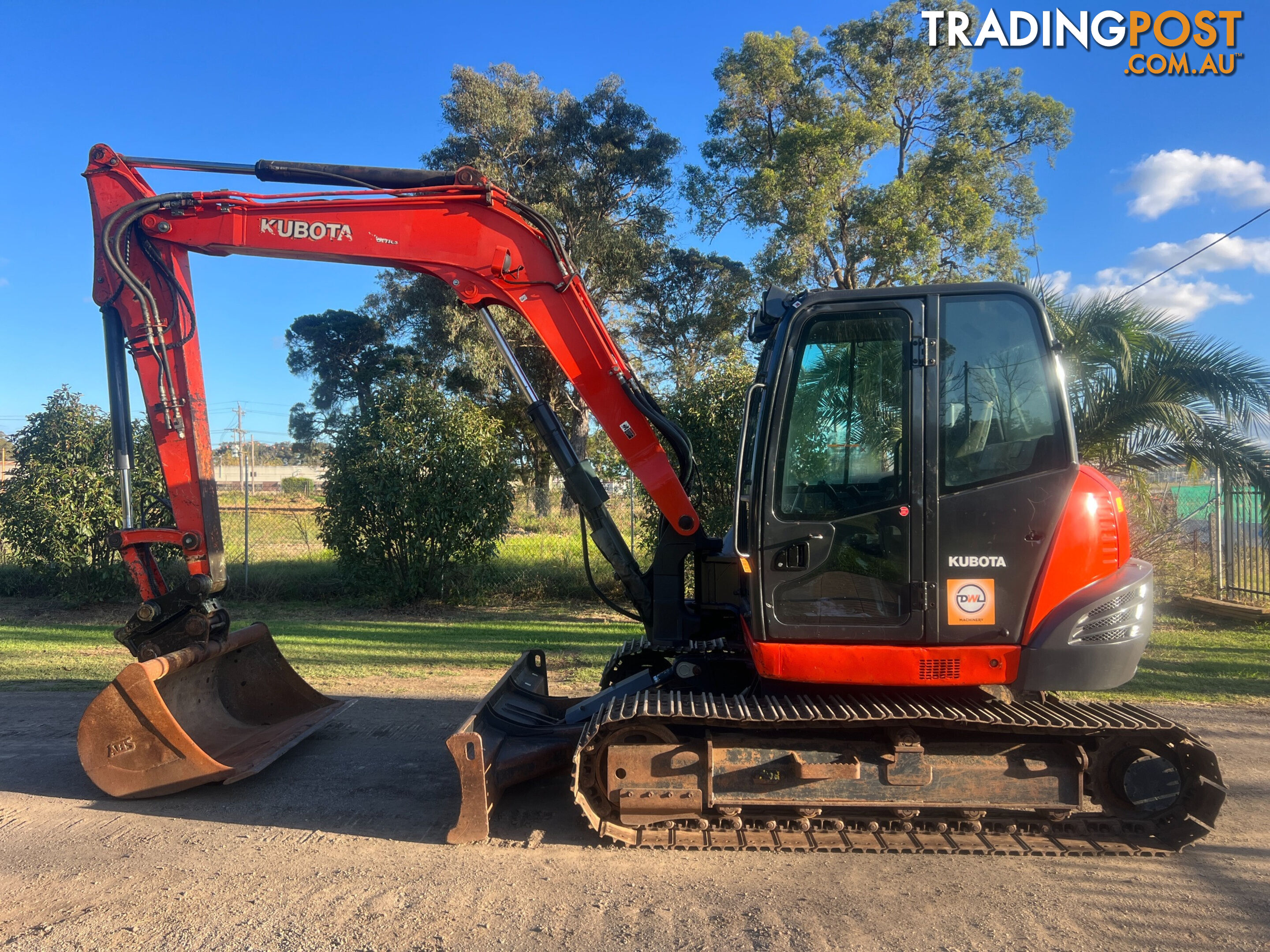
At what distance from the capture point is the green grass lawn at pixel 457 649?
8055 mm

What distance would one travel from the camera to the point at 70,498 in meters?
12.4

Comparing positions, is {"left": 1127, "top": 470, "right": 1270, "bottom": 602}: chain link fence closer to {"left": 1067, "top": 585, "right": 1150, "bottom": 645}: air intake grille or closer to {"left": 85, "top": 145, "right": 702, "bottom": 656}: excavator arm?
{"left": 1067, "top": 585, "right": 1150, "bottom": 645}: air intake grille

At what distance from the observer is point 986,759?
14.3 feet

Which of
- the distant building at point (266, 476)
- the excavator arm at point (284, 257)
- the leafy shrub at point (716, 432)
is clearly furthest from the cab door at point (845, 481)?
the distant building at point (266, 476)

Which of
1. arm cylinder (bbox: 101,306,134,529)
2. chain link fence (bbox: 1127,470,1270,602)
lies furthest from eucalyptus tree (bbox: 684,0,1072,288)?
arm cylinder (bbox: 101,306,134,529)

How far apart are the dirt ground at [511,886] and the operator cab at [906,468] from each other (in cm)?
116

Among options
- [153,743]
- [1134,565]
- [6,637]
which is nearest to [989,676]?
[1134,565]

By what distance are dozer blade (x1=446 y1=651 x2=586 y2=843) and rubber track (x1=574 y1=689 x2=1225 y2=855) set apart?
20.6 inches

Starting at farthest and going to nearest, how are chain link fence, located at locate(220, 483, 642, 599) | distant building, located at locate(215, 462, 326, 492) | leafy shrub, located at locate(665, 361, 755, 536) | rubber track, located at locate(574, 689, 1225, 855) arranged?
1. distant building, located at locate(215, 462, 326, 492)
2. chain link fence, located at locate(220, 483, 642, 599)
3. leafy shrub, located at locate(665, 361, 755, 536)
4. rubber track, located at locate(574, 689, 1225, 855)

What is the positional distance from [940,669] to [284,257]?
4.71 meters

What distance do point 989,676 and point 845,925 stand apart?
1.46 metres

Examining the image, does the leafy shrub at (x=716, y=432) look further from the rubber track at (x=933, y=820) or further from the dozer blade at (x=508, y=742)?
the rubber track at (x=933, y=820)

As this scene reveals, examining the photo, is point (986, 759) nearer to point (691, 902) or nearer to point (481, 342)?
point (691, 902)

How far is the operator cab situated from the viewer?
433 centimetres
